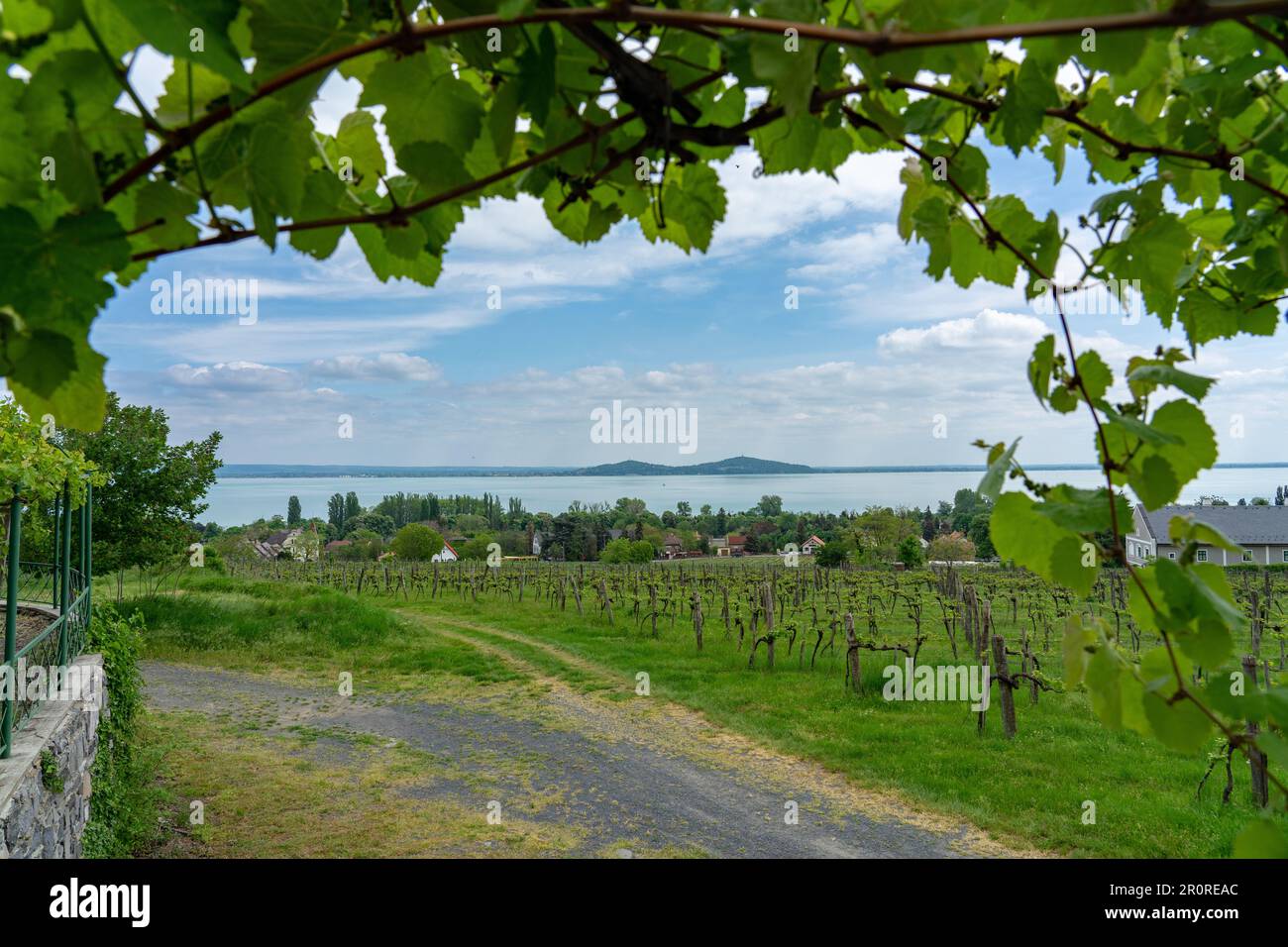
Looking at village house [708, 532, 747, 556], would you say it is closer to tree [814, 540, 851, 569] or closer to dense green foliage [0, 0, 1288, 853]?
tree [814, 540, 851, 569]

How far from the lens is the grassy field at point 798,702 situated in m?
8.03

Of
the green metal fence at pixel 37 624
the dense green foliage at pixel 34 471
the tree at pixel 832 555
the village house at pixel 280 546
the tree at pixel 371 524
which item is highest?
the dense green foliage at pixel 34 471

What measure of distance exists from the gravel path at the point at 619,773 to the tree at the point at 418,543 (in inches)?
1286

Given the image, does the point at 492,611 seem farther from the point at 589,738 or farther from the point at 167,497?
the point at 589,738

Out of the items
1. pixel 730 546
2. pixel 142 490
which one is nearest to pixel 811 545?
pixel 730 546

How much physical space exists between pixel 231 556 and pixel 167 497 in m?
28.5

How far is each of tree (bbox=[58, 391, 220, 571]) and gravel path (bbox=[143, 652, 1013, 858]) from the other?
164 inches

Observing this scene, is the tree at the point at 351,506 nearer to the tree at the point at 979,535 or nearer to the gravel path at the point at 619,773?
the tree at the point at 979,535

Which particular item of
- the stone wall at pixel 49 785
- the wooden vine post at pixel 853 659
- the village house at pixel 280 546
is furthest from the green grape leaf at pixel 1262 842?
the village house at pixel 280 546

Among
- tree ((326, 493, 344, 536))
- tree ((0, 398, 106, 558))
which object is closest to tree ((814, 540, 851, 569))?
tree ((326, 493, 344, 536))

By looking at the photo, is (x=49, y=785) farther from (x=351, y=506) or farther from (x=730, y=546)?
(x=351, y=506)

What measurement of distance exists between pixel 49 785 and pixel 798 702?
1063 centimetres

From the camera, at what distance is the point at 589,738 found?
1095cm

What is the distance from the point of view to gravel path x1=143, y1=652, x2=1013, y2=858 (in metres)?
7.45
